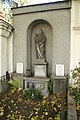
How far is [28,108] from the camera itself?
689 centimetres

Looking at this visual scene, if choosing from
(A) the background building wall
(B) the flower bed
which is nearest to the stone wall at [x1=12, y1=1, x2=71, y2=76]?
(A) the background building wall

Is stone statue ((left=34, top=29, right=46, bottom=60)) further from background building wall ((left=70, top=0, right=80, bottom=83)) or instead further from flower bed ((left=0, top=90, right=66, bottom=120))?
flower bed ((left=0, top=90, right=66, bottom=120))

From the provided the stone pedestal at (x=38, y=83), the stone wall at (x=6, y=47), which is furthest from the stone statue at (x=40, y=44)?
the stone wall at (x=6, y=47)

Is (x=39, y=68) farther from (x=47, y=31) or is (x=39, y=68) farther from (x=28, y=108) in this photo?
(x=28, y=108)

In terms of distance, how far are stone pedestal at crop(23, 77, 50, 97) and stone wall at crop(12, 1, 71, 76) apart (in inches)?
36.3

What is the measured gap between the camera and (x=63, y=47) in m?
8.90

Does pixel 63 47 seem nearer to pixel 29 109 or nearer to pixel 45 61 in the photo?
pixel 45 61

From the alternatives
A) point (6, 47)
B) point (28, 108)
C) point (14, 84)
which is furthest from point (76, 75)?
point (6, 47)

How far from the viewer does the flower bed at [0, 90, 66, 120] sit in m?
6.14

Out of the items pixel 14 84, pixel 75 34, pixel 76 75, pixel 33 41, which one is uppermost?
pixel 75 34

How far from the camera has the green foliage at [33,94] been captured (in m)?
7.85

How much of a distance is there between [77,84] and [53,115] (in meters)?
2.54

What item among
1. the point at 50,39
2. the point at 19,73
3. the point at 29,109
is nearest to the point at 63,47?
the point at 50,39

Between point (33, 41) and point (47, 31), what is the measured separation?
99 centimetres
